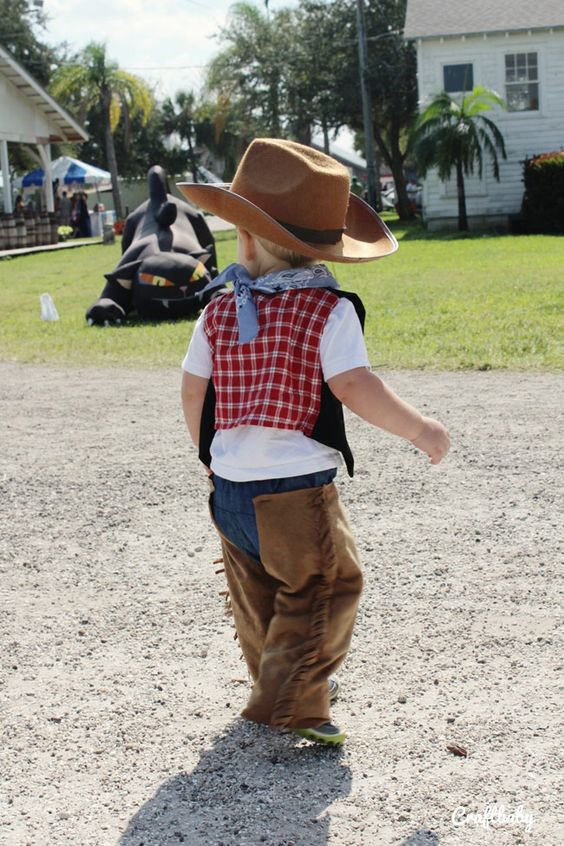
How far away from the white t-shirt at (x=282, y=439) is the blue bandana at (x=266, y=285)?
9 cm

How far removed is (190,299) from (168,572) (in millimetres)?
7626

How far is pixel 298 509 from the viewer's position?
2.62 metres

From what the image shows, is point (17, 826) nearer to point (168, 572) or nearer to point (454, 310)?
point (168, 572)

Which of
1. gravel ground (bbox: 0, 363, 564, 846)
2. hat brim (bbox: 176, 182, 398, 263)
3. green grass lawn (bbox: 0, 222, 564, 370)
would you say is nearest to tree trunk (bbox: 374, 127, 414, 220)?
green grass lawn (bbox: 0, 222, 564, 370)

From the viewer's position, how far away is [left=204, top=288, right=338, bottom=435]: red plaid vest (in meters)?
2.57

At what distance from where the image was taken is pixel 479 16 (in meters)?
24.3

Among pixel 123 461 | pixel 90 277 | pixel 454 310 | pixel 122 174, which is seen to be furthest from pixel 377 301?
pixel 122 174

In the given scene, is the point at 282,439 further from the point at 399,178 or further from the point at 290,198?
the point at 399,178

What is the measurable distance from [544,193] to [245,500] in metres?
21.2

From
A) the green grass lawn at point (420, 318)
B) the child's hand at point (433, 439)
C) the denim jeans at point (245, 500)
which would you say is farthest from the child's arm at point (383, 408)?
the green grass lawn at point (420, 318)

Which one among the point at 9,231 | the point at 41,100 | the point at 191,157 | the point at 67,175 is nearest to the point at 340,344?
the point at 9,231

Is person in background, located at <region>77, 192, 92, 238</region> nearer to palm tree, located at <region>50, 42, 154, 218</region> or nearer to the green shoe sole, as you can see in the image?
palm tree, located at <region>50, 42, 154, 218</region>

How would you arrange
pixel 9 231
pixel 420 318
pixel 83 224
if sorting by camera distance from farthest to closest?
pixel 83 224 → pixel 9 231 → pixel 420 318

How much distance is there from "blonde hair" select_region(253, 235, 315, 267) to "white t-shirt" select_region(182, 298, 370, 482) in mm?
175
